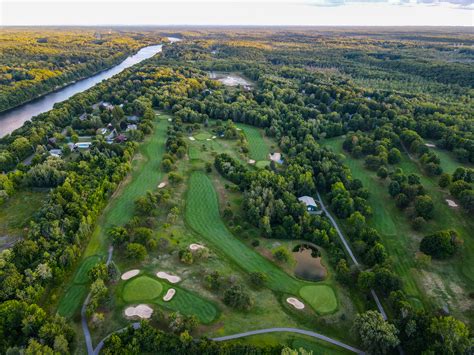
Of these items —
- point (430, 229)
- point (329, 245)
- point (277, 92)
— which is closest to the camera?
point (329, 245)

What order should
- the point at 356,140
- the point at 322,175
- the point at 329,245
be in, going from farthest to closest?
the point at 356,140 → the point at 322,175 → the point at 329,245

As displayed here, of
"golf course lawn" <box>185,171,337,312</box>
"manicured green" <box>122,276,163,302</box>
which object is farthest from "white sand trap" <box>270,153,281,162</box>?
"manicured green" <box>122,276,163,302</box>

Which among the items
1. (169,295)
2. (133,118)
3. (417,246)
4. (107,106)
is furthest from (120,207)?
(107,106)

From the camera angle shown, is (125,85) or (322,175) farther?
(125,85)

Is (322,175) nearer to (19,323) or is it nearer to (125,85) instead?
(19,323)

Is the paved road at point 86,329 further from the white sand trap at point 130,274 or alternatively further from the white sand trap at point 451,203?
the white sand trap at point 451,203

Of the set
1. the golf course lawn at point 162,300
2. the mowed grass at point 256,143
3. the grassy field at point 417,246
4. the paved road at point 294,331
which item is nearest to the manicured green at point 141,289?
the golf course lawn at point 162,300

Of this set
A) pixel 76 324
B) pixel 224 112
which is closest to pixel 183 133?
pixel 224 112

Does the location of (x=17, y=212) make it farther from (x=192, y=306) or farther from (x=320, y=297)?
(x=320, y=297)
